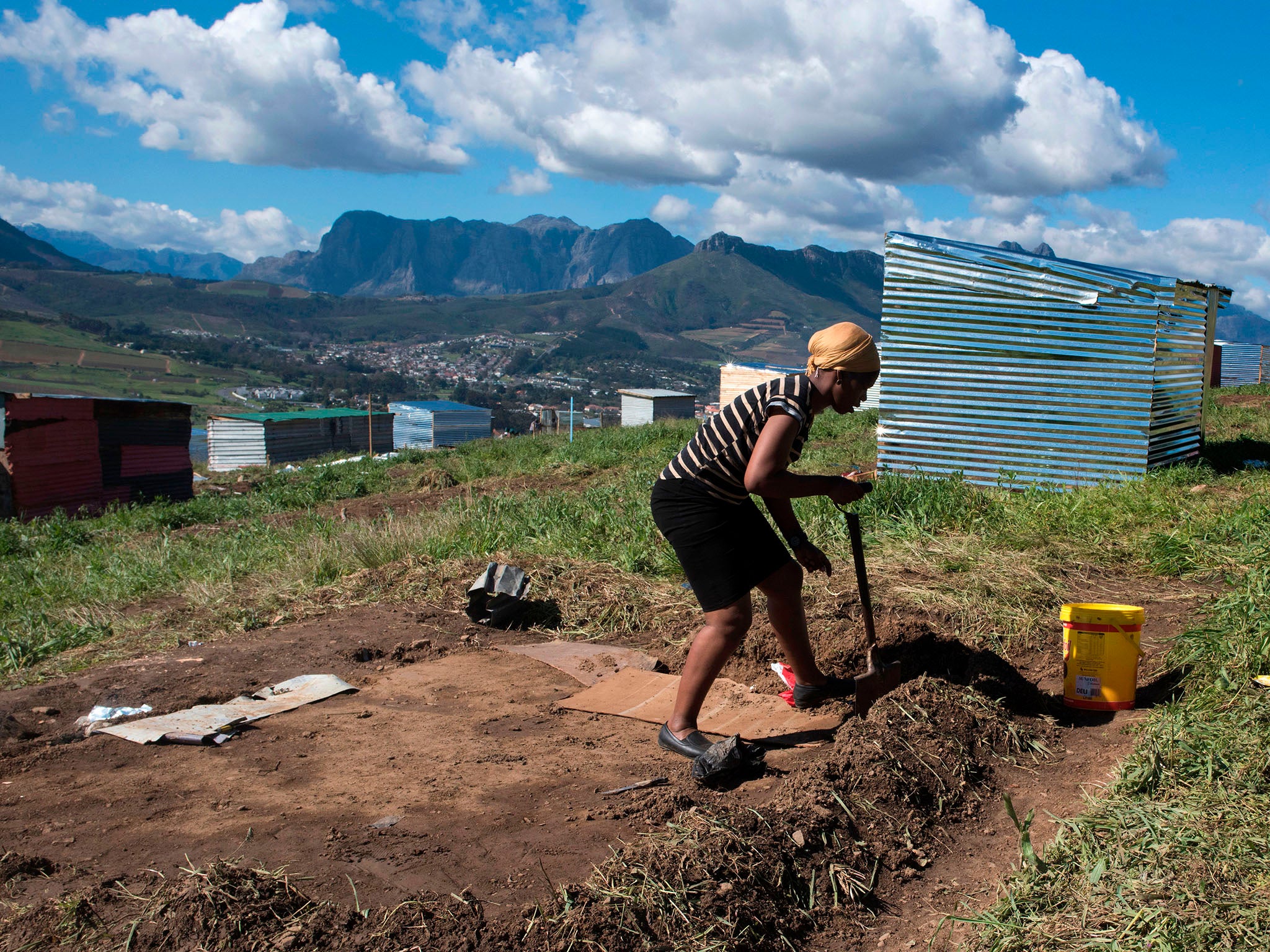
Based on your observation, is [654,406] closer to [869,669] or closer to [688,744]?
[869,669]

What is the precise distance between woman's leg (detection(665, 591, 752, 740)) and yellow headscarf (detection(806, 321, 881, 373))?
0.88 metres

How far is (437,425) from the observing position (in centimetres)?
3488

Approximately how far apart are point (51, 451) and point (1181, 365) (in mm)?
19033

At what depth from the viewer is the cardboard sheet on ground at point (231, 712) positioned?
376cm

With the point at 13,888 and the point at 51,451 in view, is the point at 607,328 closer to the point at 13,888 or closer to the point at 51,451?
the point at 51,451

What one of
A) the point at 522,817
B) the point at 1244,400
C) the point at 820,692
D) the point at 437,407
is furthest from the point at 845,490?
the point at 437,407

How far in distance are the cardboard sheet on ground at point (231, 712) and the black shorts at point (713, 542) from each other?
2.09 metres

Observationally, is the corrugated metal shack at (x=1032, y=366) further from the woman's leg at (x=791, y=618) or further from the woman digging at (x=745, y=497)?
the woman digging at (x=745, y=497)

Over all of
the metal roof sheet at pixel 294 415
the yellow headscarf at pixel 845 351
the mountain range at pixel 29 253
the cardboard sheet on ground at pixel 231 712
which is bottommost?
the cardboard sheet on ground at pixel 231 712

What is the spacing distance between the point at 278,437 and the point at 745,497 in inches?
1203

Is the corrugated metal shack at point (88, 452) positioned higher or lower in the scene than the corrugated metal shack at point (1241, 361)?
lower

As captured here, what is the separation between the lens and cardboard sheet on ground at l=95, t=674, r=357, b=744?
376 centimetres

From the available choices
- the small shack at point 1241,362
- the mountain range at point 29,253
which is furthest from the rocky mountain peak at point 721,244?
the small shack at point 1241,362

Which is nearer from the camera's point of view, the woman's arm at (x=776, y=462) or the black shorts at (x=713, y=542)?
the woman's arm at (x=776, y=462)
